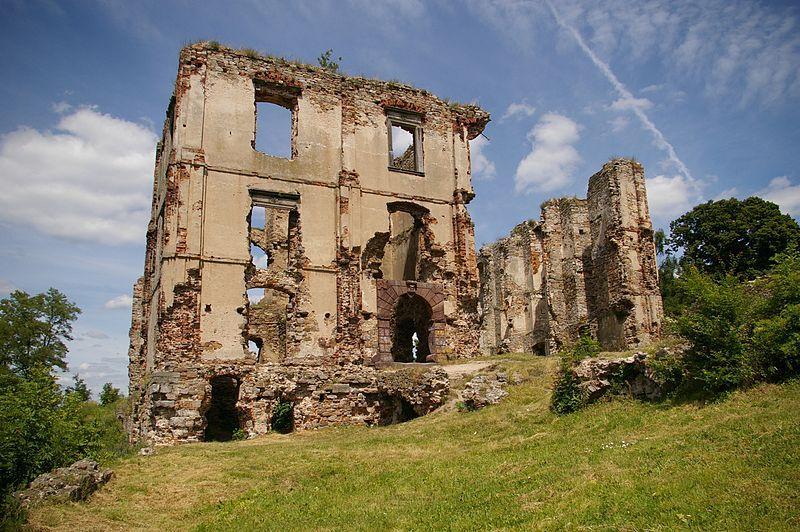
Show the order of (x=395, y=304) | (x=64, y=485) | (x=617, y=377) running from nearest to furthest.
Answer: (x=64, y=485) → (x=617, y=377) → (x=395, y=304)

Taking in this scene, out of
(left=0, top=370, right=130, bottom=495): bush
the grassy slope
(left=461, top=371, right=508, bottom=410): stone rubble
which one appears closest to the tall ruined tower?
(left=461, top=371, right=508, bottom=410): stone rubble

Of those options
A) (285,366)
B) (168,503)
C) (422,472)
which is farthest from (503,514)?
(285,366)

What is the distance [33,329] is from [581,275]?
27125 mm

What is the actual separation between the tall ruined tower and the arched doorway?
7.36 feet

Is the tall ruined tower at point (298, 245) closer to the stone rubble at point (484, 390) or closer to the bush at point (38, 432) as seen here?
the stone rubble at point (484, 390)

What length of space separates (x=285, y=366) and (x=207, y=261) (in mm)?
3665

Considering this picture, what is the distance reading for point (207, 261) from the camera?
17.9 meters

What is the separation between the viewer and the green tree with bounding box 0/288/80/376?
3159cm

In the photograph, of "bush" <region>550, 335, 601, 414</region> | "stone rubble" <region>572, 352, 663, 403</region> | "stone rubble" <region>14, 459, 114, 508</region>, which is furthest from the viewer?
"bush" <region>550, 335, 601, 414</region>

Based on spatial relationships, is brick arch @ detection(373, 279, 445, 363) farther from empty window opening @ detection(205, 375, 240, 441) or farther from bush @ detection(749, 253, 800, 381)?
bush @ detection(749, 253, 800, 381)

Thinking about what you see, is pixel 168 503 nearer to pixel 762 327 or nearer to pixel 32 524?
pixel 32 524

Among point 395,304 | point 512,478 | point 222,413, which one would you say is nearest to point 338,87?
point 395,304

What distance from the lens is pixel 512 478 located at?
29.3 ft

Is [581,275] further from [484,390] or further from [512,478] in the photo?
[512,478]
